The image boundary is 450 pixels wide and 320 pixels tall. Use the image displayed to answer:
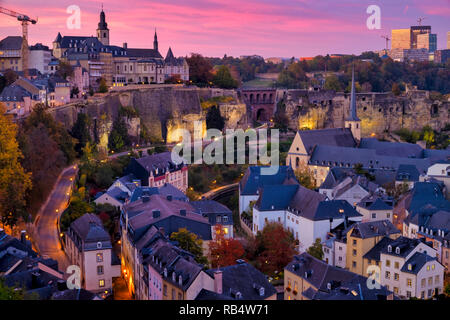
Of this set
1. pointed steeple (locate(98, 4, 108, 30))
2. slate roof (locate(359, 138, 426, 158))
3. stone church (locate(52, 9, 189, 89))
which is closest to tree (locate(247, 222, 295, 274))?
slate roof (locate(359, 138, 426, 158))

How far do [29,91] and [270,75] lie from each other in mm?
50962

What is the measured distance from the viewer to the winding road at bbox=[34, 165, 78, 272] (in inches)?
930

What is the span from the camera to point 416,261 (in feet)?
70.5

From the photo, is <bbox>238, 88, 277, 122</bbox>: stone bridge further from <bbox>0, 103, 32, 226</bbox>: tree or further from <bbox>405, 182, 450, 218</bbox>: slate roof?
<bbox>0, 103, 32, 226</bbox>: tree

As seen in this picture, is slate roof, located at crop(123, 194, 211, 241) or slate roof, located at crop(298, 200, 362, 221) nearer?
slate roof, located at crop(123, 194, 211, 241)

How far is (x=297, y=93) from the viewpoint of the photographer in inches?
2378

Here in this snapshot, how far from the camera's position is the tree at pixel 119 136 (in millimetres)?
43969

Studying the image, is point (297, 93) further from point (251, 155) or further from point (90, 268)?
point (90, 268)

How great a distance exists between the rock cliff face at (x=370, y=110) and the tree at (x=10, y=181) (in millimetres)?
36834

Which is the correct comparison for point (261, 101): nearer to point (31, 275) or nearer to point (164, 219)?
point (164, 219)

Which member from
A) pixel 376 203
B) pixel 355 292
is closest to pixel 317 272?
pixel 355 292

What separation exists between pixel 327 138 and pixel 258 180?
12.5m

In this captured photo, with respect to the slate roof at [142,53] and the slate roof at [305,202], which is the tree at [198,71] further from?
the slate roof at [305,202]

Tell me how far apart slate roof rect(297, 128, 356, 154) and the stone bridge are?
14921 millimetres
